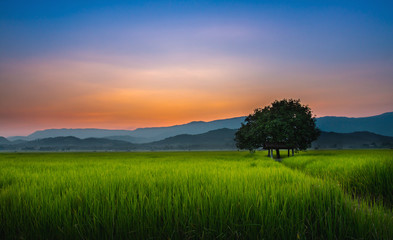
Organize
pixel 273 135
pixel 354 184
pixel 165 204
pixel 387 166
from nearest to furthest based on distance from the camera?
pixel 165 204 < pixel 387 166 < pixel 354 184 < pixel 273 135

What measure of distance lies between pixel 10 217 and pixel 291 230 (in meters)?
4.26

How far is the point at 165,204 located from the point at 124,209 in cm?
64

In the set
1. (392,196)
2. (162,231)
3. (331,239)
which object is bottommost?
(392,196)

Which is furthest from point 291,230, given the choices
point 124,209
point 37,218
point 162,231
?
point 37,218

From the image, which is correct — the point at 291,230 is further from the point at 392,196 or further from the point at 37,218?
the point at 392,196

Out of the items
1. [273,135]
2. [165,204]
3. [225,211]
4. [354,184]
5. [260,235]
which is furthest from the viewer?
[273,135]

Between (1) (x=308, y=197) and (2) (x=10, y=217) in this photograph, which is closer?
(2) (x=10, y=217)

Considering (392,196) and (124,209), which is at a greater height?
(124,209)

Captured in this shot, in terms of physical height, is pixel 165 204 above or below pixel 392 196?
above

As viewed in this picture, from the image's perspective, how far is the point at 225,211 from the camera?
3.14 meters

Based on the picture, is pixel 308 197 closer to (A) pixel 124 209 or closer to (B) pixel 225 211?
(B) pixel 225 211

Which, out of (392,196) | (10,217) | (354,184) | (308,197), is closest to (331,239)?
(308,197)

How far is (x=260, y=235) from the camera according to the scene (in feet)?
8.81

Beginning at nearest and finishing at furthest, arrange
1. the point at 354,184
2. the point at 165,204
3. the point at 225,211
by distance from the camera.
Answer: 1. the point at 225,211
2. the point at 165,204
3. the point at 354,184
